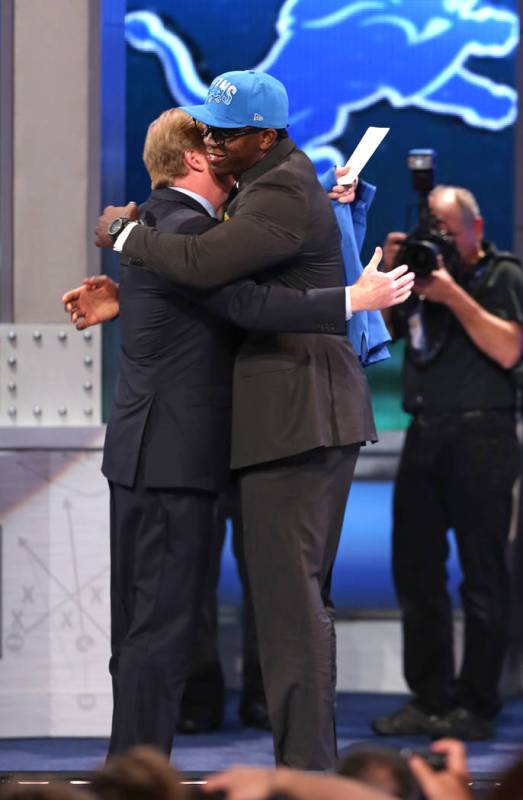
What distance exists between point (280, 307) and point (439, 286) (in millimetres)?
1462

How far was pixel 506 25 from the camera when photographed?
5.19 metres

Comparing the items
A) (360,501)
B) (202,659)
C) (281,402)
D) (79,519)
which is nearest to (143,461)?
(281,402)

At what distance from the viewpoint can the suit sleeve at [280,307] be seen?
3.14 metres

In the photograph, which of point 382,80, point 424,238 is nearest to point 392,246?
point 424,238

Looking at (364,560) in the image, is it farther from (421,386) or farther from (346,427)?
(346,427)

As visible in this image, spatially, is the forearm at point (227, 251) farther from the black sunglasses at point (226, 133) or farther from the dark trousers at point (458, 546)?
the dark trousers at point (458, 546)

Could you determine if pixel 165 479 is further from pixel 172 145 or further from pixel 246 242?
pixel 172 145

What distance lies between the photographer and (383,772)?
1.97 meters

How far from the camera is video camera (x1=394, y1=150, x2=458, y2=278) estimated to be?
4.50 m

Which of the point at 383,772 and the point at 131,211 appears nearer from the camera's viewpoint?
the point at 383,772

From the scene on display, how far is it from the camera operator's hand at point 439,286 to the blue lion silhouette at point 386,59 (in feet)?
2.63

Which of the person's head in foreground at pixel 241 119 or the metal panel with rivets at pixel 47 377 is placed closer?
the person's head in foreground at pixel 241 119

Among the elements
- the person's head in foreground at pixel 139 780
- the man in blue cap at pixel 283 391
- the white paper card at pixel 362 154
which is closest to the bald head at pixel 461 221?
the white paper card at pixel 362 154

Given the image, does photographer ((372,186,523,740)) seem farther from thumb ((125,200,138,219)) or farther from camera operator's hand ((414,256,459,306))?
thumb ((125,200,138,219))
